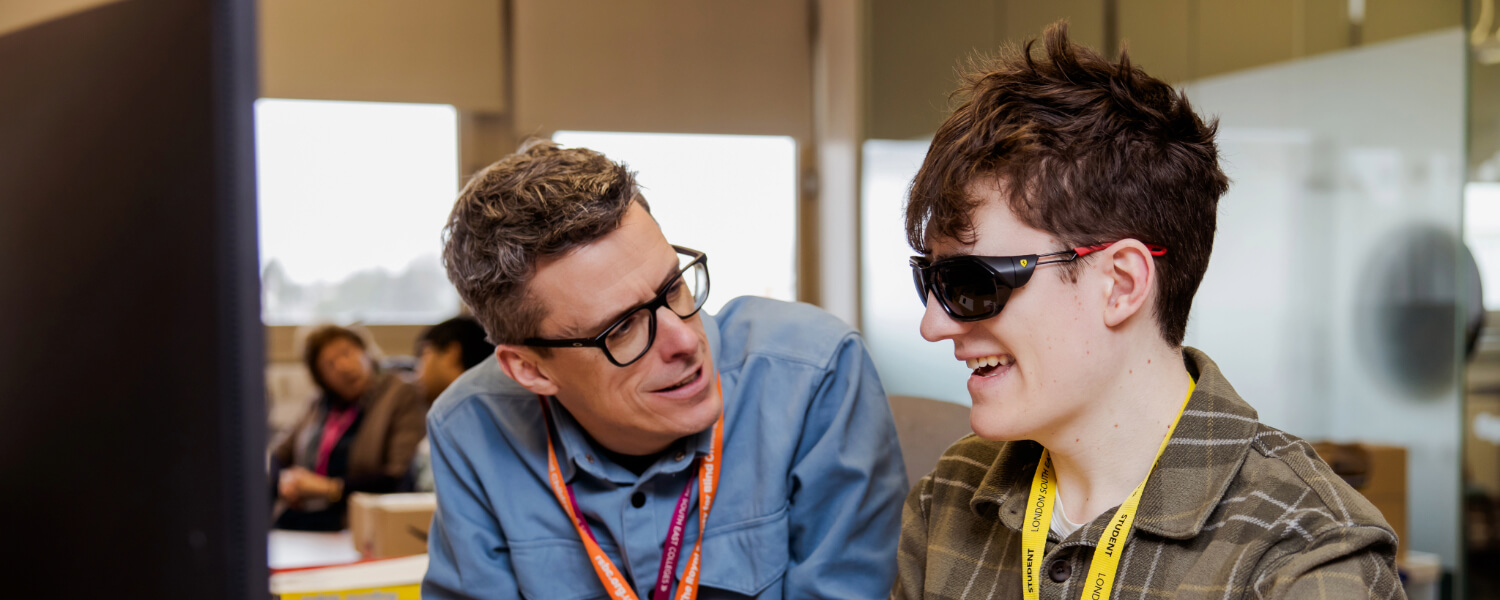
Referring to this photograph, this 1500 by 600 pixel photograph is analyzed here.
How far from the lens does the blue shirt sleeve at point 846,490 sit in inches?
65.8

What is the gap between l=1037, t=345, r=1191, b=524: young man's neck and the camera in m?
1.21

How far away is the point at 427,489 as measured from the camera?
370 cm

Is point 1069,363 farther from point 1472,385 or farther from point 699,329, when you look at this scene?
point 1472,385

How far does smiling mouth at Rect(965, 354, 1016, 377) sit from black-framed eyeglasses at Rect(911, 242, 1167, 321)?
0.21 feet

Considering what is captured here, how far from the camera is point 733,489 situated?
176 centimetres

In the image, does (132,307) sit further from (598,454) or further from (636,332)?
(598,454)

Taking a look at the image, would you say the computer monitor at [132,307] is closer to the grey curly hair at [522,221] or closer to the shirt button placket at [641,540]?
the grey curly hair at [522,221]

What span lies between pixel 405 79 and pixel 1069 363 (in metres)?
5.44

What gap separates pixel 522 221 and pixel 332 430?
11.1 feet

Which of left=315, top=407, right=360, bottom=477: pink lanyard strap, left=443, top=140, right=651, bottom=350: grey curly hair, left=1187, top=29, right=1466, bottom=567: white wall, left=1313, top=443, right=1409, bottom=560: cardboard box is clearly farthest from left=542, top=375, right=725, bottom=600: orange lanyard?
left=315, top=407, right=360, bottom=477: pink lanyard strap

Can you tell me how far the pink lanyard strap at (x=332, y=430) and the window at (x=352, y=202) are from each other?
54.3 inches

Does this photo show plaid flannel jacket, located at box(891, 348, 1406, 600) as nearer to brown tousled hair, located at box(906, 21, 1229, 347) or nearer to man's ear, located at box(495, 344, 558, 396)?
brown tousled hair, located at box(906, 21, 1229, 347)

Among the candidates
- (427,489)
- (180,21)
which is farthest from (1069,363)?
(427,489)

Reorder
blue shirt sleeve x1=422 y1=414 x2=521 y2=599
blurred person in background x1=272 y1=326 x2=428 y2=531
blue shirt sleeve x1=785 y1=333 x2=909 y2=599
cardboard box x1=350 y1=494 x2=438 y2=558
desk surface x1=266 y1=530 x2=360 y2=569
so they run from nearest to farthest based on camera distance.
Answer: blue shirt sleeve x1=785 y1=333 x2=909 y2=599 < blue shirt sleeve x1=422 y1=414 x2=521 y2=599 < cardboard box x1=350 y1=494 x2=438 y2=558 < desk surface x1=266 y1=530 x2=360 y2=569 < blurred person in background x1=272 y1=326 x2=428 y2=531
